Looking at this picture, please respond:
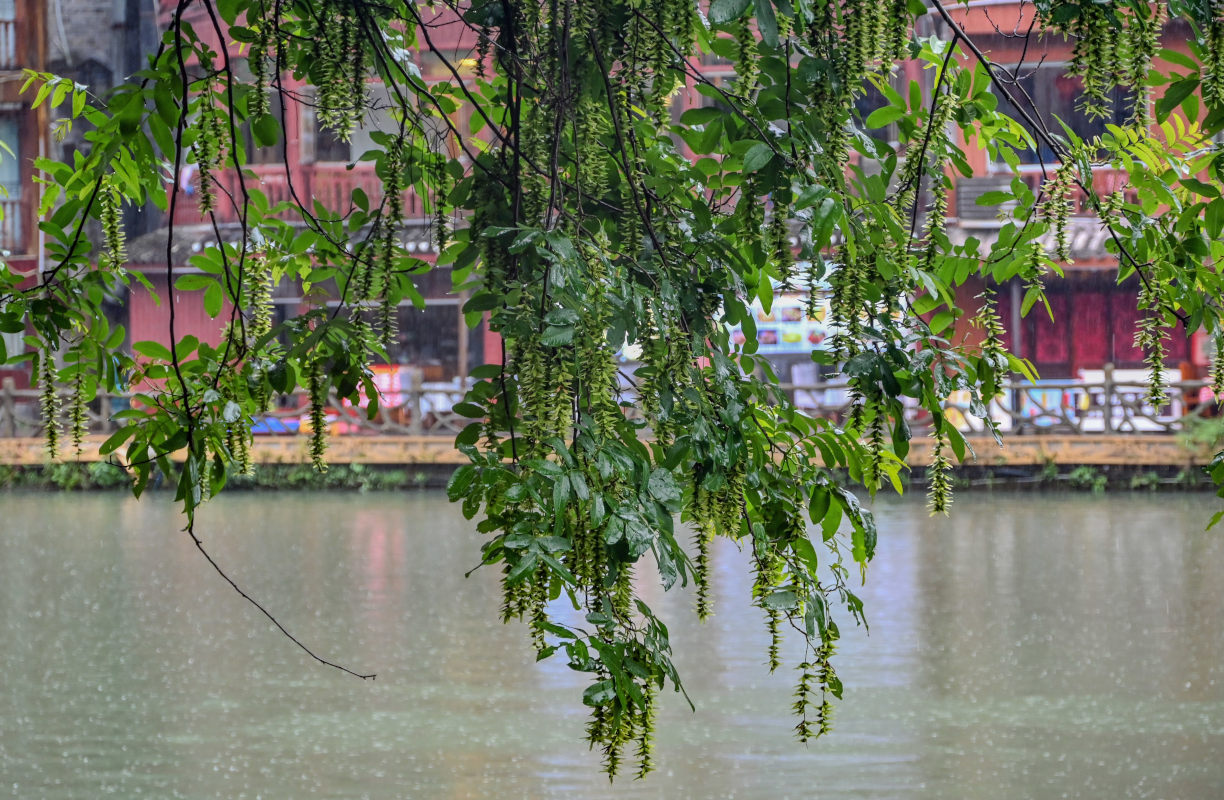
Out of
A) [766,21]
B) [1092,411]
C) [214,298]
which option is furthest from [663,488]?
[1092,411]

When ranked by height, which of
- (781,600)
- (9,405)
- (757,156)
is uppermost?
(757,156)

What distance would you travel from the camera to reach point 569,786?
5.59 m

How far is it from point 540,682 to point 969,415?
1032cm

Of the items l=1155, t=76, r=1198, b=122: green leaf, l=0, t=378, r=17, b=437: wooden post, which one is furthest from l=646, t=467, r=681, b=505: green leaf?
l=0, t=378, r=17, b=437: wooden post

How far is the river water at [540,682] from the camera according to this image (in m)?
5.73

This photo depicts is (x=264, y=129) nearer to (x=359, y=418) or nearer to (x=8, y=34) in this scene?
(x=359, y=418)

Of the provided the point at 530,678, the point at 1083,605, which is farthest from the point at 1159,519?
the point at 530,678

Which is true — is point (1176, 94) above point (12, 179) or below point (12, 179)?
below

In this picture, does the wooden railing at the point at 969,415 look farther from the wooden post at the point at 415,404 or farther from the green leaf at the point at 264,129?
the green leaf at the point at 264,129

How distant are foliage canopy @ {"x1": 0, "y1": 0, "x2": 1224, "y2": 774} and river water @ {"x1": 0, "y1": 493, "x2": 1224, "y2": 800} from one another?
3.09 m

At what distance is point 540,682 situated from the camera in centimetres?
733

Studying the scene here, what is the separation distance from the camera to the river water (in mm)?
5727

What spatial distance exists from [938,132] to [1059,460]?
552 inches

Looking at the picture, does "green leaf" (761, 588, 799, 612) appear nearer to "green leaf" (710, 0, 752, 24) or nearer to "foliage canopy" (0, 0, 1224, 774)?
"foliage canopy" (0, 0, 1224, 774)
